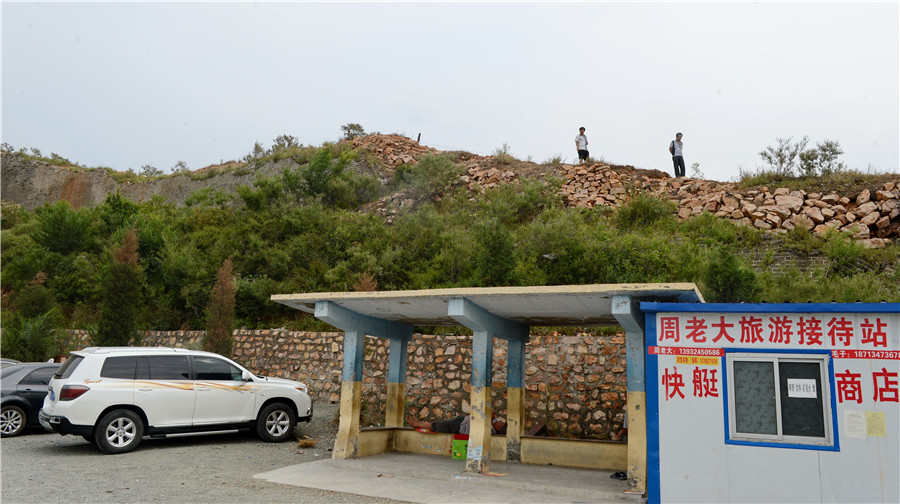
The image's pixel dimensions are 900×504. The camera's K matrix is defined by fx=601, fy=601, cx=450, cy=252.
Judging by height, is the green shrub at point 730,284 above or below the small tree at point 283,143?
below

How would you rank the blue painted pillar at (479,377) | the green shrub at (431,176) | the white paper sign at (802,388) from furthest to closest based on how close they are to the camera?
the green shrub at (431,176) < the blue painted pillar at (479,377) < the white paper sign at (802,388)

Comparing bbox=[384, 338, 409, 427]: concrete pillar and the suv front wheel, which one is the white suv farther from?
bbox=[384, 338, 409, 427]: concrete pillar

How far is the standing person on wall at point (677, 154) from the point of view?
77.2ft

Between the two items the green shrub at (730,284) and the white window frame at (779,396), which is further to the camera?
the green shrub at (730,284)

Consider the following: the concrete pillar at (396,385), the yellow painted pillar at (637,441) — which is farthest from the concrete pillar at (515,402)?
the yellow painted pillar at (637,441)

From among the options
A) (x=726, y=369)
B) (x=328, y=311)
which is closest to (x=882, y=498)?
(x=726, y=369)

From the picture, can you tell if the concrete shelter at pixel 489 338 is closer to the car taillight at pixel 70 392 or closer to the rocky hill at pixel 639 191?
the car taillight at pixel 70 392

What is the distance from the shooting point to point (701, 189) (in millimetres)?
21703

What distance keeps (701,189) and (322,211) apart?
14.2m

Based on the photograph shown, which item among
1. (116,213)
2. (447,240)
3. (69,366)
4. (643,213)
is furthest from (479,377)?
(116,213)

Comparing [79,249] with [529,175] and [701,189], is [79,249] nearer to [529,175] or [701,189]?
[529,175]

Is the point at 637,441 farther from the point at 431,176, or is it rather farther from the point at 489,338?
the point at 431,176

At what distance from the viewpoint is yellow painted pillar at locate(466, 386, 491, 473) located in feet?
28.7

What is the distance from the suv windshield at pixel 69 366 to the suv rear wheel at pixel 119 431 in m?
0.96
